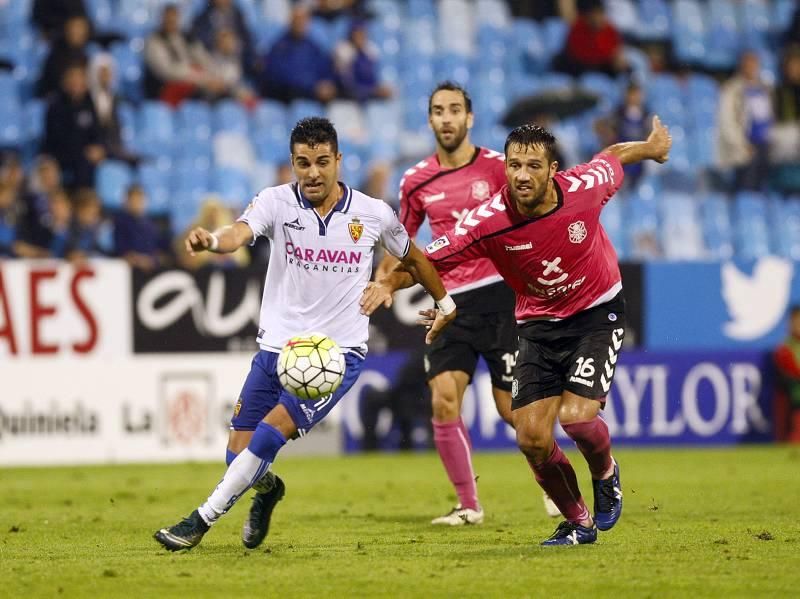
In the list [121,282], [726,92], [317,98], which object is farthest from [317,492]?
[726,92]

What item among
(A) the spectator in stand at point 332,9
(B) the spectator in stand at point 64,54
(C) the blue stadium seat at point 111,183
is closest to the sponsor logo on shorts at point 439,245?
(C) the blue stadium seat at point 111,183

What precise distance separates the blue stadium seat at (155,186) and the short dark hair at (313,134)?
944 centimetres

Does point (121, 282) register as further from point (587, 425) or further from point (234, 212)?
point (587, 425)

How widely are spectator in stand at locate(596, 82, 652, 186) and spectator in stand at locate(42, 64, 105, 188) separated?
6.60 meters

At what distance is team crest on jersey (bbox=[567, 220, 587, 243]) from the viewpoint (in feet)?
25.3

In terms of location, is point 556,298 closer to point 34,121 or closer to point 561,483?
point 561,483

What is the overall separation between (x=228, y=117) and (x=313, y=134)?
10.8 meters

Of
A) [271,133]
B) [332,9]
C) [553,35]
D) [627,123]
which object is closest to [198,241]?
[271,133]

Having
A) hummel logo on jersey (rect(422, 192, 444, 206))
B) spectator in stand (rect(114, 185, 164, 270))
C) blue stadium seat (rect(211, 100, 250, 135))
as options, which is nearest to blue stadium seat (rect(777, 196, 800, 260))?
blue stadium seat (rect(211, 100, 250, 135))

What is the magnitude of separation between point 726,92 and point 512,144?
12674mm

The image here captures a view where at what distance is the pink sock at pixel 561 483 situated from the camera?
771 cm

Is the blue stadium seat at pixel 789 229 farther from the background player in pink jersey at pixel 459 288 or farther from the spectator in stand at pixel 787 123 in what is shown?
the background player in pink jersey at pixel 459 288

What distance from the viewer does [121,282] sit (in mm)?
14164

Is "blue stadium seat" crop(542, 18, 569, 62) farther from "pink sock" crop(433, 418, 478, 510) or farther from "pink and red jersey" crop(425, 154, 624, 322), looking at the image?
"pink and red jersey" crop(425, 154, 624, 322)
